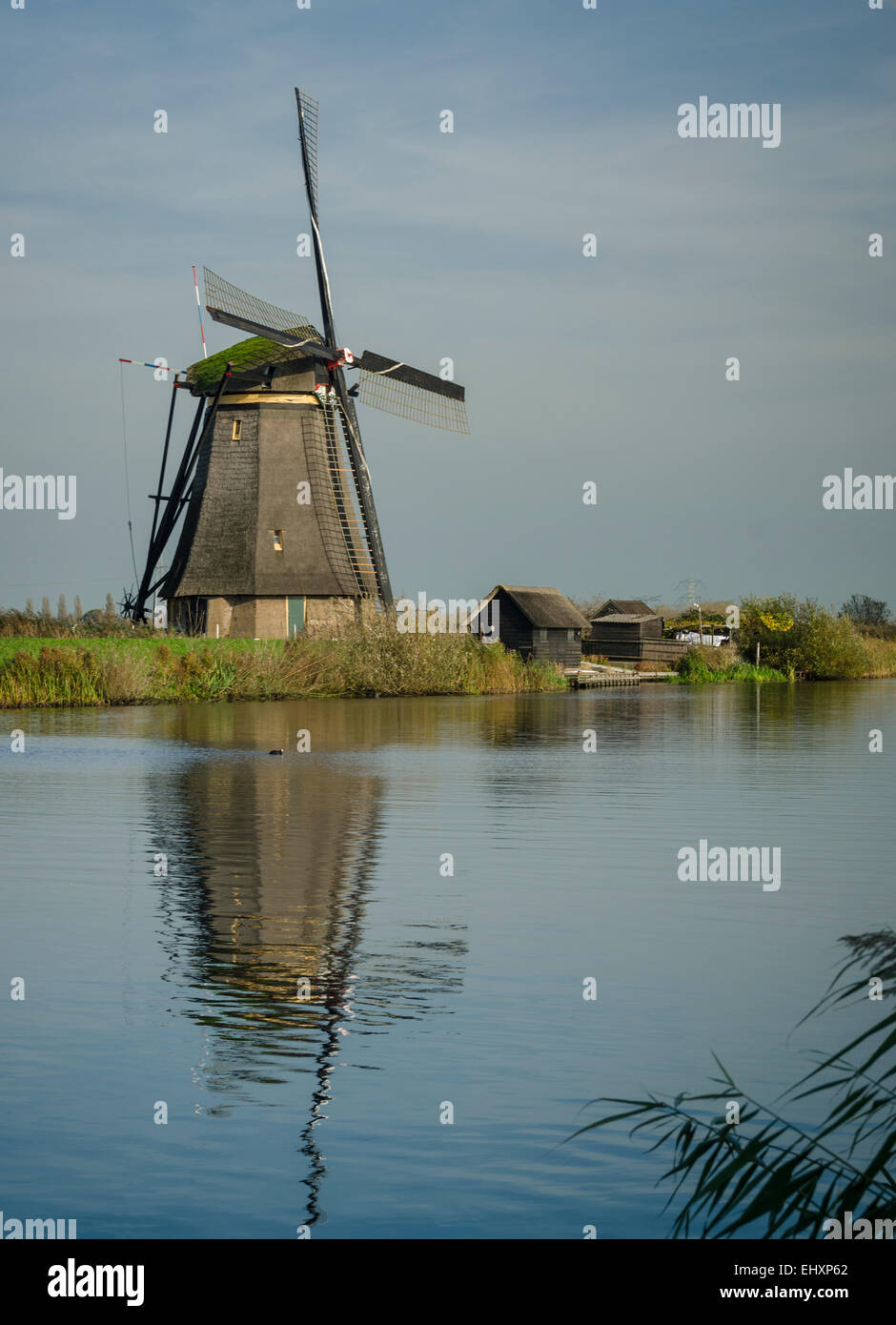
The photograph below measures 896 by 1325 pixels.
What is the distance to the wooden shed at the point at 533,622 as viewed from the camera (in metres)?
56.4

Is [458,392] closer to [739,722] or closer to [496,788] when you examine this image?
[739,722]

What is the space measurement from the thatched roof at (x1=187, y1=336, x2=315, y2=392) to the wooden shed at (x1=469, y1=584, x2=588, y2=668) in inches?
660

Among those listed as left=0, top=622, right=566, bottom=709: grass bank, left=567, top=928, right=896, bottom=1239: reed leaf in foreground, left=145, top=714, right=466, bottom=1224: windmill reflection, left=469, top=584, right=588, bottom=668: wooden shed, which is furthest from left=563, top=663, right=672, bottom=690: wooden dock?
left=567, top=928, right=896, bottom=1239: reed leaf in foreground

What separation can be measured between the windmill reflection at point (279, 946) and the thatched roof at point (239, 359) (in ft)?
88.6

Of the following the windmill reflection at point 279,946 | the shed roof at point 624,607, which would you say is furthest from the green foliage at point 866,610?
the windmill reflection at point 279,946

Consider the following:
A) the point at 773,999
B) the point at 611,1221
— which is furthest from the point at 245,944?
the point at 611,1221

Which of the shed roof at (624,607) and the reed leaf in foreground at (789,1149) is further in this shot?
the shed roof at (624,607)

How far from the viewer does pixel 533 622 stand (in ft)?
183

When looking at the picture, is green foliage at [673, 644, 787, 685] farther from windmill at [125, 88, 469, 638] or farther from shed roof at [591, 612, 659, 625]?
windmill at [125, 88, 469, 638]

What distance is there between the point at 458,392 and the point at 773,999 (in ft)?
124

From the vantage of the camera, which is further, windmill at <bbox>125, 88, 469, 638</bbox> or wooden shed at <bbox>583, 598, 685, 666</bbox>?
wooden shed at <bbox>583, 598, 685, 666</bbox>

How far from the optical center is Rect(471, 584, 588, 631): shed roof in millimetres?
56094

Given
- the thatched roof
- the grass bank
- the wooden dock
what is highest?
the thatched roof

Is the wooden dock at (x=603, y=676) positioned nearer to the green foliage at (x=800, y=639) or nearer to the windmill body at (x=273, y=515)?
the green foliage at (x=800, y=639)
